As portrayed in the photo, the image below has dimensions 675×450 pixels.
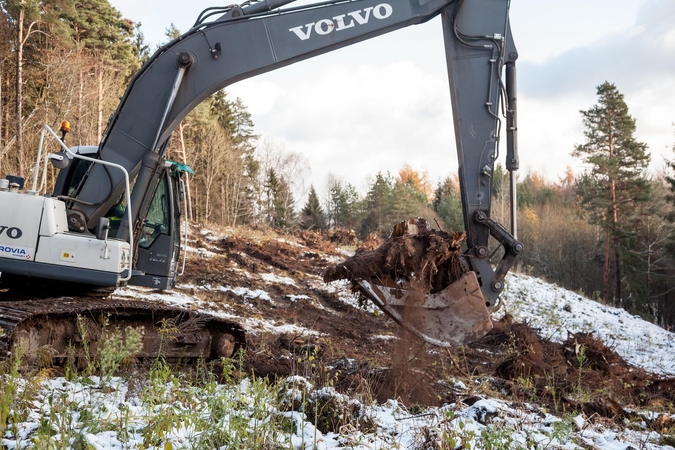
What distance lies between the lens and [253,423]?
347 cm

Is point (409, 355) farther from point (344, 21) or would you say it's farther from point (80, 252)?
point (344, 21)

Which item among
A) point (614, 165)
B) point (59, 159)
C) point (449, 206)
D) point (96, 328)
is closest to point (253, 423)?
point (96, 328)

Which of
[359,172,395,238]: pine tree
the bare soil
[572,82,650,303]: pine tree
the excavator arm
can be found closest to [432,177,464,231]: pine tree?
[359,172,395,238]: pine tree

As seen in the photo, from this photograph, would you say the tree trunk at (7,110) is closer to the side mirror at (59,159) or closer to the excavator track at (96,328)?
the side mirror at (59,159)

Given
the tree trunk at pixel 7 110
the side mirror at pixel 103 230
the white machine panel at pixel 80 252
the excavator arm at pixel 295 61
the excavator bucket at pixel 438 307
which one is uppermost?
the tree trunk at pixel 7 110

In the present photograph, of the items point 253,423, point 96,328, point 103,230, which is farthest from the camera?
point 103,230

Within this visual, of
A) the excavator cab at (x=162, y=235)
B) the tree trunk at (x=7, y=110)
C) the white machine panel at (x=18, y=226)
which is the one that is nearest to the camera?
the white machine panel at (x=18, y=226)

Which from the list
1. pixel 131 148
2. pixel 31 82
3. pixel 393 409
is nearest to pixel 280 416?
pixel 393 409

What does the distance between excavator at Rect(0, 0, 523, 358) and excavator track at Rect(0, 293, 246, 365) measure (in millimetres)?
14

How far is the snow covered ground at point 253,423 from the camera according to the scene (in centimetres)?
302

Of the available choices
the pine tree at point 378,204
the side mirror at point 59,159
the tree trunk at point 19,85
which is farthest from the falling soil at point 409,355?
the pine tree at point 378,204

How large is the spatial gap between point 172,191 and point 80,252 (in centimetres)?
181

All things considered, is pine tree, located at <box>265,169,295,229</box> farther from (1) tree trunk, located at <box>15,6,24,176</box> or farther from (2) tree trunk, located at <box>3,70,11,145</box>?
(1) tree trunk, located at <box>15,6,24,176</box>

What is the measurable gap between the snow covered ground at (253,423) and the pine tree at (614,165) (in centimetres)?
3012
